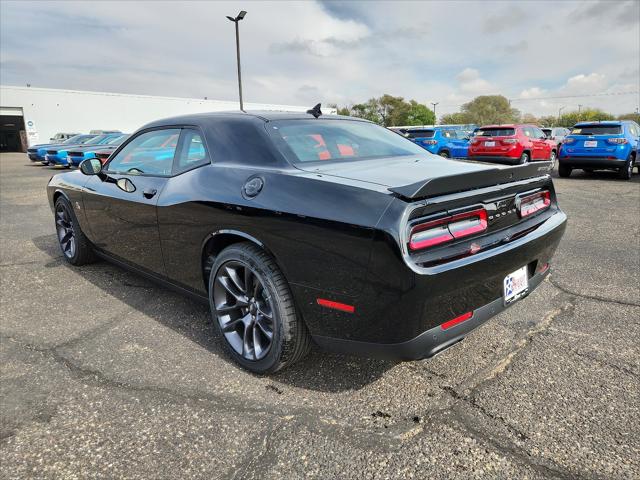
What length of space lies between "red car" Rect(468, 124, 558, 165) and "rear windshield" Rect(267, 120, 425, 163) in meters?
10.7

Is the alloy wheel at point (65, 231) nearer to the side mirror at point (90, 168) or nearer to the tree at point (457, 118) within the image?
the side mirror at point (90, 168)

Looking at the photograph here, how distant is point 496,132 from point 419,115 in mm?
90422

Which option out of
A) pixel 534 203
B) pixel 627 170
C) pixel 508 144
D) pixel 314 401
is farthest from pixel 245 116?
pixel 508 144

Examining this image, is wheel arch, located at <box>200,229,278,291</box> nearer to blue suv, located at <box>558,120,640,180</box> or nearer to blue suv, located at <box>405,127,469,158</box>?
blue suv, located at <box>558,120,640,180</box>

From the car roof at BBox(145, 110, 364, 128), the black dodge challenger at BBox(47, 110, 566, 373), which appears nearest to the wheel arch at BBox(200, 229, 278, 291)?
the black dodge challenger at BBox(47, 110, 566, 373)

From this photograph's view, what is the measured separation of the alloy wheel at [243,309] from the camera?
2424mm

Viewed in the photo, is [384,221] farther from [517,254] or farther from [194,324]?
[194,324]

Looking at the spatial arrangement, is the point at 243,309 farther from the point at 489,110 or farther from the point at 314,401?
the point at 489,110

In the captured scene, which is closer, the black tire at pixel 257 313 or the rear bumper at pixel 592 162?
the black tire at pixel 257 313

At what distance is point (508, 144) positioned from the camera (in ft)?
42.7

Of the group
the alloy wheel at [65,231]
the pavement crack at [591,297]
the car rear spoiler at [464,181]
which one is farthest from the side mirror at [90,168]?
the pavement crack at [591,297]

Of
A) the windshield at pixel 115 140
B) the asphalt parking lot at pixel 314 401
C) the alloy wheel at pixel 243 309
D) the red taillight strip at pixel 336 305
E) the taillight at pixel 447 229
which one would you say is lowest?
the asphalt parking lot at pixel 314 401

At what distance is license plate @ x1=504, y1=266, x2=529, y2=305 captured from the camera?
7.59 feet

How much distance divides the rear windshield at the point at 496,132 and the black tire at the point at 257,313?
41.2ft
